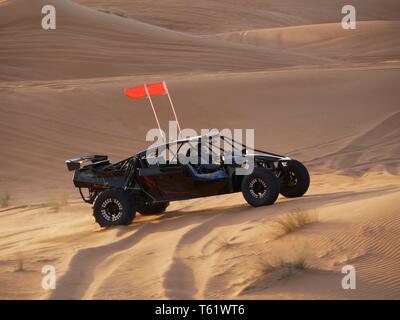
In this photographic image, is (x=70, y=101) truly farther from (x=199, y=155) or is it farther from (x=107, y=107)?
(x=199, y=155)

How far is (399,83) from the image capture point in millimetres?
28219

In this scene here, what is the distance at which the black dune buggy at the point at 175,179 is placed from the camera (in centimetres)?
1305

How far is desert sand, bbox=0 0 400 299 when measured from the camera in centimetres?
952

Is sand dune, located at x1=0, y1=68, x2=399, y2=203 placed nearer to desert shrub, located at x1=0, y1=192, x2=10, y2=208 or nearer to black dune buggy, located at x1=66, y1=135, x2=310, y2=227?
desert shrub, located at x1=0, y1=192, x2=10, y2=208

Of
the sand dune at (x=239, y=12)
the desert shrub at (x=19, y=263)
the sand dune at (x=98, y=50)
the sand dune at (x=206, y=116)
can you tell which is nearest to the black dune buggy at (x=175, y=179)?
the desert shrub at (x=19, y=263)

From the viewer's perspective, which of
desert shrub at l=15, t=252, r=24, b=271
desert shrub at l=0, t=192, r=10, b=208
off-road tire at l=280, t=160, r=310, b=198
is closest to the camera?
desert shrub at l=15, t=252, r=24, b=271

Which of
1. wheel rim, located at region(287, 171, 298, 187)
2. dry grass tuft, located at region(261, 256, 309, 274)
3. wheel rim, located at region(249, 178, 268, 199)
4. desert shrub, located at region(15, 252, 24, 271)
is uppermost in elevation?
wheel rim, located at region(287, 171, 298, 187)

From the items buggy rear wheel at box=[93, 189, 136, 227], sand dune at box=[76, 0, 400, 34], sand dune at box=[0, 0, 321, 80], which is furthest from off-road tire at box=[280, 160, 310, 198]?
sand dune at box=[76, 0, 400, 34]

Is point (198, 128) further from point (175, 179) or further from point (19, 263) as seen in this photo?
point (19, 263)

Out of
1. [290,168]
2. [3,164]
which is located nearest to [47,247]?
[290,168]

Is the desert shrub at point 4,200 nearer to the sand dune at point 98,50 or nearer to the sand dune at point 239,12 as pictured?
the sand dune at point 98,50

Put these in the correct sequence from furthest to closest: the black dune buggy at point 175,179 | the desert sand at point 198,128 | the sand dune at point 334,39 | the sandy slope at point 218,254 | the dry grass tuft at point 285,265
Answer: the sand dune at point 334,39, the black dune buggy at point 175,179, the desert sand at point 198,128, the dry grass tuft at point 285,265, the sandy slope at point 218,254
